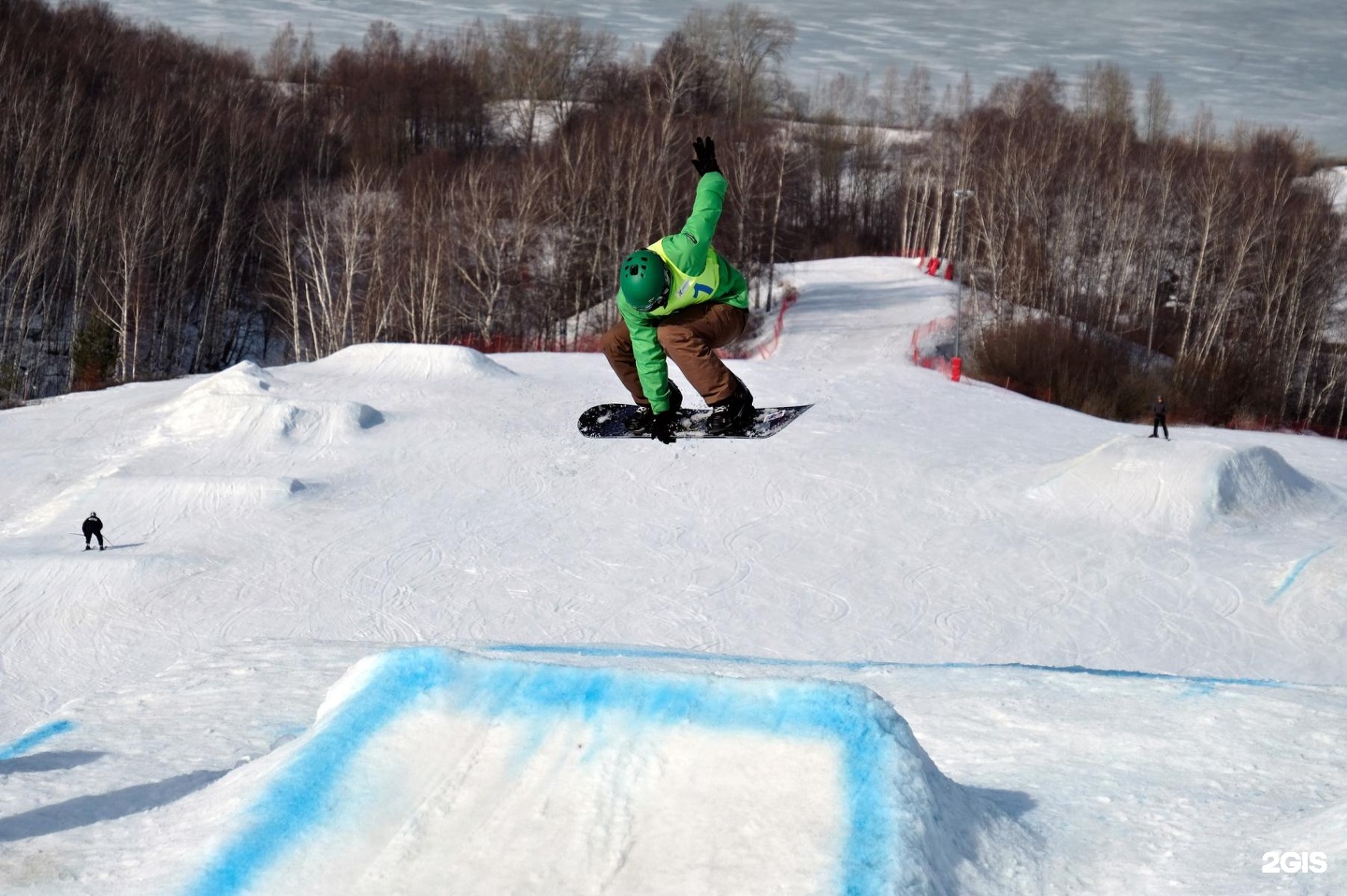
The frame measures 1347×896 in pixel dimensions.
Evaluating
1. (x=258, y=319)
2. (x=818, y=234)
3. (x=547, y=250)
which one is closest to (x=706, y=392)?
(x=547, y=250)

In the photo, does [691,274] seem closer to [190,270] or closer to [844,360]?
[844,360]

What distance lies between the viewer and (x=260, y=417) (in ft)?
79.6

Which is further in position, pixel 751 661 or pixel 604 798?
pixel 751 661

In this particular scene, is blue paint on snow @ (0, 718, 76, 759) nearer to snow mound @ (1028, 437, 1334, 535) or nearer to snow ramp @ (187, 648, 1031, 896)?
snow ramp @ (187, 648, 1031, 896)

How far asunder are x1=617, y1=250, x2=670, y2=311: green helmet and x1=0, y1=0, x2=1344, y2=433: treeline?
27408 millimetres

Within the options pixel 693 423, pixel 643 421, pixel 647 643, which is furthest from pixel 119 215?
pixel 693 423

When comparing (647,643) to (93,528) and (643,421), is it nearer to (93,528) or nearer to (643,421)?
(643,421)

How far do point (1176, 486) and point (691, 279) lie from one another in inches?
646

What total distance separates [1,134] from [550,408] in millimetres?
28295

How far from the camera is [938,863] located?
5602 mm

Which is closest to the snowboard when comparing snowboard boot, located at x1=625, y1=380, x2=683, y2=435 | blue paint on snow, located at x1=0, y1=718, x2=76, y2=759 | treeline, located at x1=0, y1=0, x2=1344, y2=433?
snowboard boot, located at x1=625, y1=380, x2=683, y2=435

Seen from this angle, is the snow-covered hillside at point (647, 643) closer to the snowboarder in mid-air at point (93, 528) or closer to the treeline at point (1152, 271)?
the snowboarder in mid-air at point (93, 528)

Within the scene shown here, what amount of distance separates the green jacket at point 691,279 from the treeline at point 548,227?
88.8 feet

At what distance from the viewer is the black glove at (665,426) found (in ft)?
24.4
